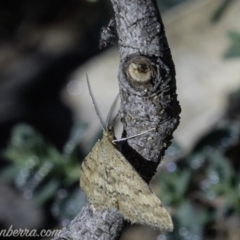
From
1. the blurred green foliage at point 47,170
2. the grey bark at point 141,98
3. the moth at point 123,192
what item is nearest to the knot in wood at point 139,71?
the grey bark at point 141,98

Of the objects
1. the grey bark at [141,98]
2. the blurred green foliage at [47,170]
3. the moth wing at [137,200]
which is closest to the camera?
the grey bark at [141,98]

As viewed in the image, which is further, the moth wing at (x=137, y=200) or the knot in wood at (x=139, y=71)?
the moth wing at (x=137, y=200)

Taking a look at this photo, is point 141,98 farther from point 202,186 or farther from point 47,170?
point 202,186

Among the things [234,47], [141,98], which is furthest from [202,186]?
[141,98]

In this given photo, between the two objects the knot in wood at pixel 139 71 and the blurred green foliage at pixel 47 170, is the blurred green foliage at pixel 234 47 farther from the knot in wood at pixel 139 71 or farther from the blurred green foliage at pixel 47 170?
the knot in wood at pixel 139 71

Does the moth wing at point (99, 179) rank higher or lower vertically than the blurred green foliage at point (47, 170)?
higher

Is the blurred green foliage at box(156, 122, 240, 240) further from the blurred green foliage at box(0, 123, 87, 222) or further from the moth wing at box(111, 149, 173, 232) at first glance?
the moth wing at box(111, 149, 173, 232)

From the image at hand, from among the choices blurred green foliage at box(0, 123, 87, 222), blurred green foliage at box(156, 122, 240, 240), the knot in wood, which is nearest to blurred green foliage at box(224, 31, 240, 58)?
blurred green foliage at box(156, 122, 240, 240)
